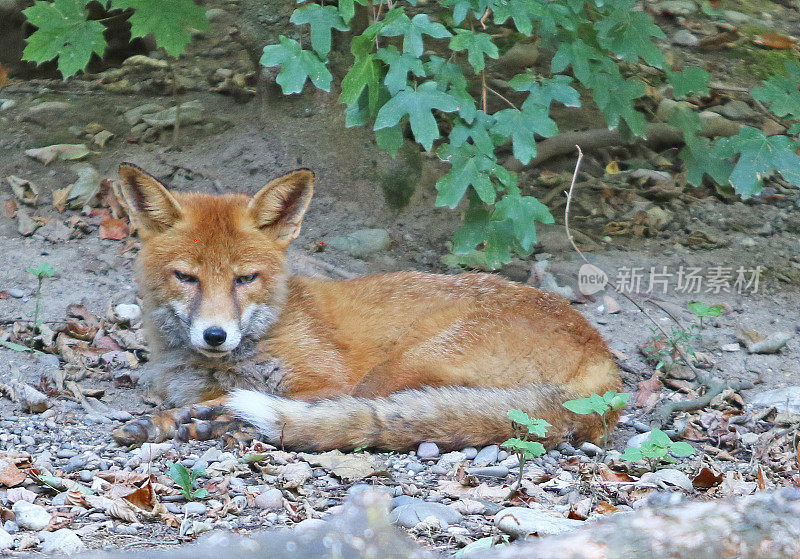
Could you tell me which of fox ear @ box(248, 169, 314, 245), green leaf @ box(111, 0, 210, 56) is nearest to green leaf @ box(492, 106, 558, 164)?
fox ear @ box(248, 169, 314, 245)

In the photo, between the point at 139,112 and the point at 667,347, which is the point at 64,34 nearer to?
the point at 139,112

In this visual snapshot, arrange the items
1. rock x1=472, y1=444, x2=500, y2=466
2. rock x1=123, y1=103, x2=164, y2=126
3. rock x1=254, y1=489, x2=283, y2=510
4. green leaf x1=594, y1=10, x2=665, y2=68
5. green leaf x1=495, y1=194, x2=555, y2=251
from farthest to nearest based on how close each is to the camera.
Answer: rock x1=123, y1=103, x2=164, y2=126 < green leaf x1=594, y1=10, x2=665, y2=68 < green leaf x1=495, y1=194, x2=555, y2=251 < rock x1=472, y1=444, x2=500, y2=466 < rock x1=254, y1=489, x2=283, y2=510

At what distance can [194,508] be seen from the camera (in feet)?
10.0

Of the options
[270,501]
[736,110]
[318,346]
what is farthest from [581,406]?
[736,110]

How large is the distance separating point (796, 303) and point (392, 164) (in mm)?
3395

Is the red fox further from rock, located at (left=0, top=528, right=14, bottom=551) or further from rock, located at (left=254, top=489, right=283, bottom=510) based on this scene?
rock, located at (left=0, top=528, right=14, bottom=551)

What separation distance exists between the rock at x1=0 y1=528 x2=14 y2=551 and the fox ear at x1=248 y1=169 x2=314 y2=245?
220cm

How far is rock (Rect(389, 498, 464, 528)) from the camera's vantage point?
2.95m

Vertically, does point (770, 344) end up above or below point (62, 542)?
below

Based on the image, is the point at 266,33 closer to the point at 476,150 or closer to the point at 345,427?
the point at 476,150

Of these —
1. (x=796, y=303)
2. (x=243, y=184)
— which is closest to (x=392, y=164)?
(x=243, y=184)

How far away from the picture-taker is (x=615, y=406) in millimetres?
3523

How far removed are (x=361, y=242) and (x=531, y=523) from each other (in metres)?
3.85

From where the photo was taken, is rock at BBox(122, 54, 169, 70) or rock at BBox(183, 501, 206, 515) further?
rock at BBox(122, 54, 169, 70)
